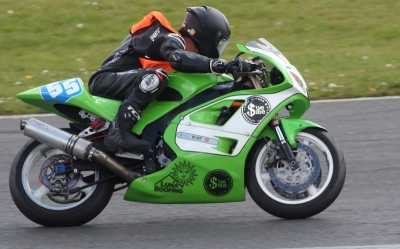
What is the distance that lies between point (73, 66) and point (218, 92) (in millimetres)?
6329

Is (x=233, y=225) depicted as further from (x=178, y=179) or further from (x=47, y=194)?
(x=47, y=194)

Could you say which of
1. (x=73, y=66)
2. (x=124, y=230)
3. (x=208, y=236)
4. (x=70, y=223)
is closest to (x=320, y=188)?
(x=208, y=236)

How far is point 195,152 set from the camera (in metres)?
5.19

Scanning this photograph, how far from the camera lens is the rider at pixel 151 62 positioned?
201 inches

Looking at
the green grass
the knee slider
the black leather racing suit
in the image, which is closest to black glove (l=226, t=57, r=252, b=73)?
the black leather racing suit

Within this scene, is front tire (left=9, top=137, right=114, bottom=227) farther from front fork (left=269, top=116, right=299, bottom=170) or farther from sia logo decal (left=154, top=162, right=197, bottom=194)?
front fork (left=269, top=116, right=299, bottom=170)

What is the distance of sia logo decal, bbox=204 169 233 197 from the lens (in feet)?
17.0

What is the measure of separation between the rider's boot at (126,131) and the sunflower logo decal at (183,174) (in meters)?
0.23

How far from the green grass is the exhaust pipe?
3.79 m

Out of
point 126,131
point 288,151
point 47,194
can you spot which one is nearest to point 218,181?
point 288,151

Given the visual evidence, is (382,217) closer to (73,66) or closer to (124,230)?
(124,230)

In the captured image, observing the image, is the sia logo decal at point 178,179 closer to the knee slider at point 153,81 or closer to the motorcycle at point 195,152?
the motorcycle at point 195,152

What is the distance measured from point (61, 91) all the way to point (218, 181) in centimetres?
118

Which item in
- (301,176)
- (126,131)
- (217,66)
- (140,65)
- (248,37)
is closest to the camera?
(217,66)
